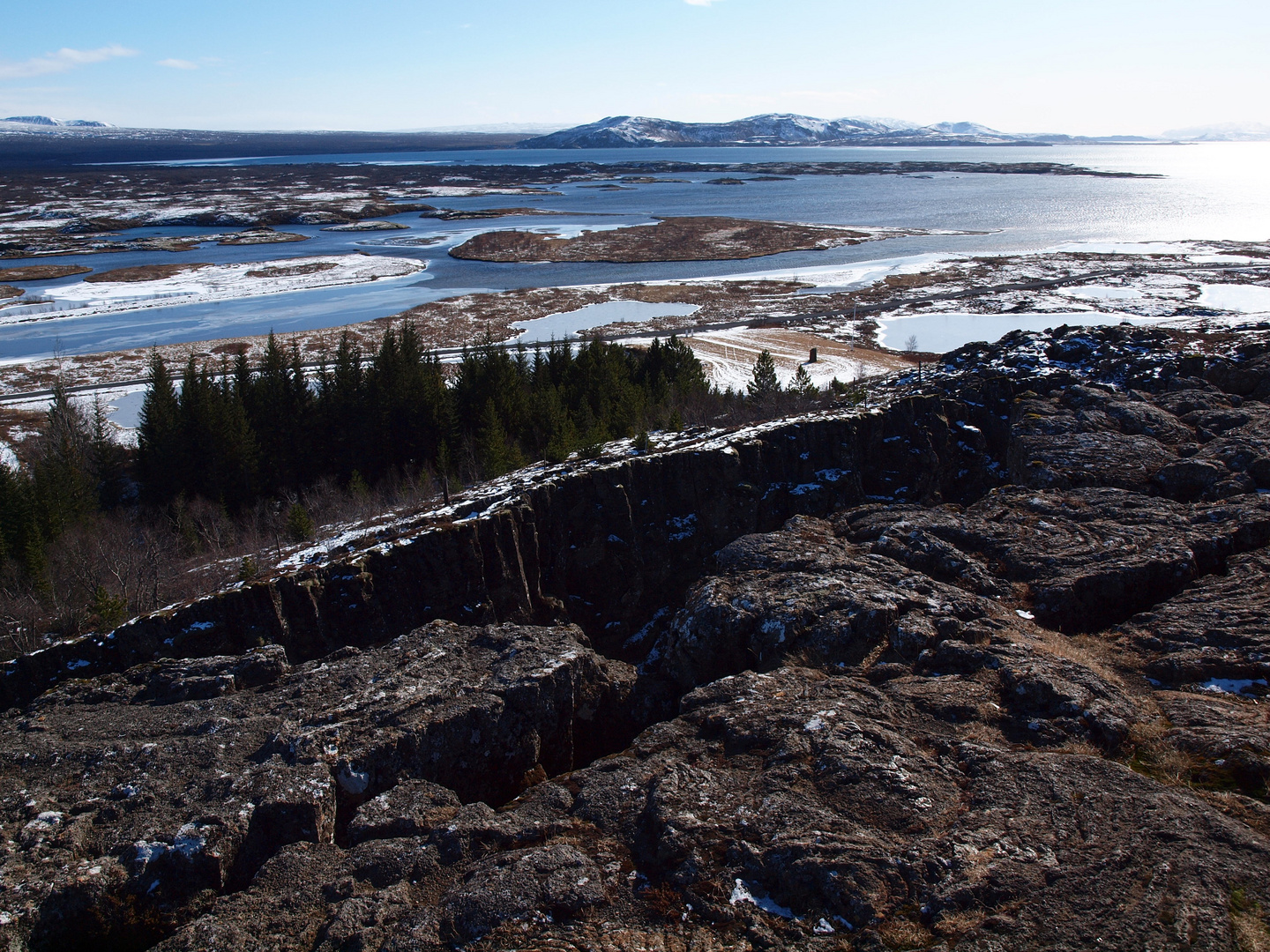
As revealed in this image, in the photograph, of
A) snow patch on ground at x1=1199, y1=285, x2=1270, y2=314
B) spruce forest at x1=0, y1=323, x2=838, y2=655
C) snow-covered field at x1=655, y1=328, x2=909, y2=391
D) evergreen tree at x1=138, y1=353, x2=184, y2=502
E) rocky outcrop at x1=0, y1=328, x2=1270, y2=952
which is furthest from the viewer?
snow patch on ground at x1=1199, y1=285, x2=1270, y2=314

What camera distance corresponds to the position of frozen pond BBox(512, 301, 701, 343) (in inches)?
2618

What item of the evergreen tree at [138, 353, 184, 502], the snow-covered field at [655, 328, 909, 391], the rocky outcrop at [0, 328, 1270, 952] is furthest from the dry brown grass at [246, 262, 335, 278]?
the rocky outcrop at [0, 328, 1270, 952]

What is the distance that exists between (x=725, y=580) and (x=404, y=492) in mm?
20290

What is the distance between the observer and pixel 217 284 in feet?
291

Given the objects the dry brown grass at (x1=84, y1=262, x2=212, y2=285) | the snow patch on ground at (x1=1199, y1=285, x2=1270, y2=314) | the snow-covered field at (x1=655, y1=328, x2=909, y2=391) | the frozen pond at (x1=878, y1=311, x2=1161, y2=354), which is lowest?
the snow-covered field at (x1=655, y1=328, x2=909, y2=391)

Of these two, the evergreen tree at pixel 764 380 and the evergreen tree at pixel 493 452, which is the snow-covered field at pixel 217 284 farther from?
the evergreen tree at pixel 764 380

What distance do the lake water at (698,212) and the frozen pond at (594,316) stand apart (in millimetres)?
14889

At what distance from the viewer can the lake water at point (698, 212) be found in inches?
2835

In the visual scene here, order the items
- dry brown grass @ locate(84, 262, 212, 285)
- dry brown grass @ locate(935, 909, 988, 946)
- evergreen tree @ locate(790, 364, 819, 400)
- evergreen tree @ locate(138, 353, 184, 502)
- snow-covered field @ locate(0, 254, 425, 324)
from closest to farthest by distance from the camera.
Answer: dry brown grass @ locate(935, 909, 988, 946)
evergreen tree @ locate(790, 364, 819, 400)
evergreen tree @ locate(138, 353, 184, 502)
snow-covered field @ locate(0, 254, 425, 324)
dry brown grass @ locate(84, 262, 212, 285)

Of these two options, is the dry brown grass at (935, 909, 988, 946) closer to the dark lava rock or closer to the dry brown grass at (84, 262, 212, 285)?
the dark lava rock

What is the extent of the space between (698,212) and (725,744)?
465 feet

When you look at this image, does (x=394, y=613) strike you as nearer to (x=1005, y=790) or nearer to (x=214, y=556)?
(x=214, y=556)

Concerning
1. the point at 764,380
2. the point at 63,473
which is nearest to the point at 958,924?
the point at 764,380

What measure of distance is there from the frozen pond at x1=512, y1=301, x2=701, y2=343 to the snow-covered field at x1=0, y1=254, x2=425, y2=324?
3185cm
